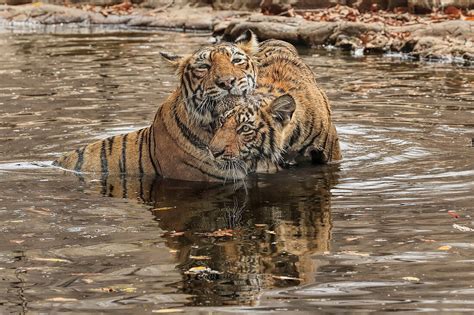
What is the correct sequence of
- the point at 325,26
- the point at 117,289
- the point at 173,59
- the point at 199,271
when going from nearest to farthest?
the point at 117,289 → the point at 199,271 → the point at 173,59 → the point at 325,26

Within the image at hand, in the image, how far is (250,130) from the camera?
7402 mm

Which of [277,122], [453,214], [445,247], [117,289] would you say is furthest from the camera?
[277,122]

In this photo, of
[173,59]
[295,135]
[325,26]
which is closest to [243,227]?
[295,135]

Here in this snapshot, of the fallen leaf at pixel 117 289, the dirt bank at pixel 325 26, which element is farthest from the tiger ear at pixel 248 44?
the dirt bank at pixel 325 26

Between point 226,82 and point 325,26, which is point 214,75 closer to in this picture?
point 226,82

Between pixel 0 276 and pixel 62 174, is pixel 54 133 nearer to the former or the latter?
pixel 62 174

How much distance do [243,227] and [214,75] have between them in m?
1.52

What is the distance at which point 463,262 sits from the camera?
17.3 feet

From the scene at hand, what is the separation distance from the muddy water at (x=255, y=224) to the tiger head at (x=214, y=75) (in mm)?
566

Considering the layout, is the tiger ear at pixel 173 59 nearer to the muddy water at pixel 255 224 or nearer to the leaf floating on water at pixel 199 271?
the muddy water at pixel 255 224

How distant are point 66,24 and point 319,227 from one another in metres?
20.5

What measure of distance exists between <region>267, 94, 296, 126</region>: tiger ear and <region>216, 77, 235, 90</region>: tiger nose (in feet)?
0.98

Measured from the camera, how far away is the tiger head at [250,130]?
24.1 feet

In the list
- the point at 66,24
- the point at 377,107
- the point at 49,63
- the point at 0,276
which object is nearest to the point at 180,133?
the point at 0,276
